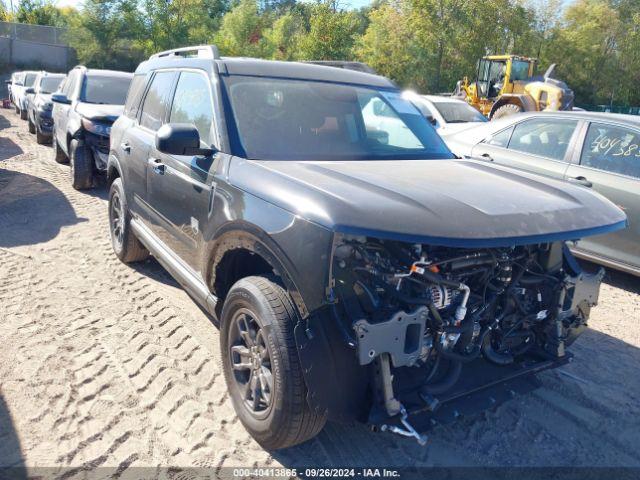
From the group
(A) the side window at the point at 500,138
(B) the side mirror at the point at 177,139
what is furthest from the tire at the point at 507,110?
(B) the side mirror at the point at 177,139

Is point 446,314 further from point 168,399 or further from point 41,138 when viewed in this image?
point 41,138

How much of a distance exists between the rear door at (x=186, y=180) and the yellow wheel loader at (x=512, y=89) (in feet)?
47.2

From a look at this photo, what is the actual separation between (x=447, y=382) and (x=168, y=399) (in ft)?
5.45

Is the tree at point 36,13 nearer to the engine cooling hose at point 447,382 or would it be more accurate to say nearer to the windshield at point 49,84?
the windshield at point 49,84

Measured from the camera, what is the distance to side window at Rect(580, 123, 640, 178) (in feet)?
17.6

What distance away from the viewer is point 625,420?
3.28 metres

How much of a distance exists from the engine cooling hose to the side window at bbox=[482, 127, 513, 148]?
4.43 meters

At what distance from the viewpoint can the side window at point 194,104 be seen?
3430mm

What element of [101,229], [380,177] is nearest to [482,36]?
[101,229]

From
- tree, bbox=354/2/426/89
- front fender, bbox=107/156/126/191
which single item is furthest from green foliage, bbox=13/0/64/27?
front fender, bbox=107/156/126/191

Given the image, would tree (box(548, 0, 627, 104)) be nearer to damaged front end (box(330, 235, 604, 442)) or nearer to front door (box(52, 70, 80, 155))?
front door (box(52, 70, 80, 155))

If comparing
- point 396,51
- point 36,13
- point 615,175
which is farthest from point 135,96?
point 36,13

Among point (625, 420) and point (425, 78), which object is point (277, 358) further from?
point (425, 78)

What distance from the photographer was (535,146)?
6188 mm
